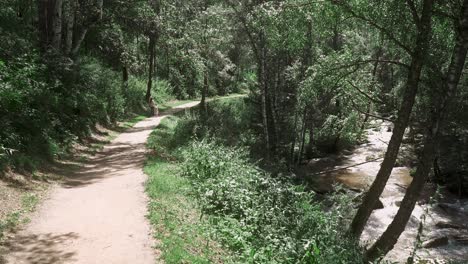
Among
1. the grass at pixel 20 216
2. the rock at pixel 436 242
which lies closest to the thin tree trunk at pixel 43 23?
the grass at pixel 20 216

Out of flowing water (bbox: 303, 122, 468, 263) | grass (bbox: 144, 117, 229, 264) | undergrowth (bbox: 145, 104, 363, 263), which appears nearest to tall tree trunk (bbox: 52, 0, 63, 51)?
undergrowth (bbox: 145, 104, 363, 263)

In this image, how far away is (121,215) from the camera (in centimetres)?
873

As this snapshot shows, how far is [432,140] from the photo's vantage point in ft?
26.4

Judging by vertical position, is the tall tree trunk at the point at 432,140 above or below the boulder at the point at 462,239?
above

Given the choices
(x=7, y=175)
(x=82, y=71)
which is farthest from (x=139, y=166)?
(x=82, y=71)

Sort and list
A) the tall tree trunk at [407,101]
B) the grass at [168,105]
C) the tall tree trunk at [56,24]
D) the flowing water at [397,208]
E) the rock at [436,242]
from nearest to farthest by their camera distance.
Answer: the tall tree trunk at [407,101] < the flowing water at [397,208] < the rock at [436,242] < the tall tree trunk at [56,24] < the grass at [168,105]

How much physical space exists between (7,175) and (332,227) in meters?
7.57

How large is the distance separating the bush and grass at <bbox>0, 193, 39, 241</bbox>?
364 centimetres

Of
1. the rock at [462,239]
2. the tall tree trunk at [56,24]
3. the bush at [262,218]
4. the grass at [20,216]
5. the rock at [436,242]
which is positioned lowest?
the rock at [462,239]

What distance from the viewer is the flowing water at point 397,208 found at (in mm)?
12758

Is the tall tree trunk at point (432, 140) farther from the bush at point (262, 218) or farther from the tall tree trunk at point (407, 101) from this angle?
the bush at point (262, 218)

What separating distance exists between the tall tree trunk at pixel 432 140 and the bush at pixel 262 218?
0.79m

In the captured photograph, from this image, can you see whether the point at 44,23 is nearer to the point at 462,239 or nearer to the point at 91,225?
the point at 91,225

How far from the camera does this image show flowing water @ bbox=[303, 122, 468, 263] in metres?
12.8
